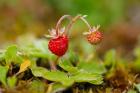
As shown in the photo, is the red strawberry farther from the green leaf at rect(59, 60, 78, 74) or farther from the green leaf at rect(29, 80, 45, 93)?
the green leaf at rect(29, 80, 45, 93)

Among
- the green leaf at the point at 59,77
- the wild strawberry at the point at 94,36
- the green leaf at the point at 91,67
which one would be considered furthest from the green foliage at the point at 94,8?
the green leaf at the point at 59,77

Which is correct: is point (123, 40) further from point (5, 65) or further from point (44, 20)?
point (5, 65)

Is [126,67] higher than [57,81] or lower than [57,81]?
higher

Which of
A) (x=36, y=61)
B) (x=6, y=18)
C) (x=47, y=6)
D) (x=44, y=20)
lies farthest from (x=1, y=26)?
(x=36, y=61)

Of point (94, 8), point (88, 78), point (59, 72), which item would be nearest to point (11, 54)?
point (59, 72)

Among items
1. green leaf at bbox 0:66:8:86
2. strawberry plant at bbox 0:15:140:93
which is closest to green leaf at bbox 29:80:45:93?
strawberry plant at bbox 0:15:140:93

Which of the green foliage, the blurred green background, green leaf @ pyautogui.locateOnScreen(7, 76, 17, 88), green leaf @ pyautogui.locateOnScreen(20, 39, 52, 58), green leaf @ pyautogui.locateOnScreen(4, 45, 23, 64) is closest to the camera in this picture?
green leaf @ pyautogui.locateOnScreen(7, 76, 17, 88)
